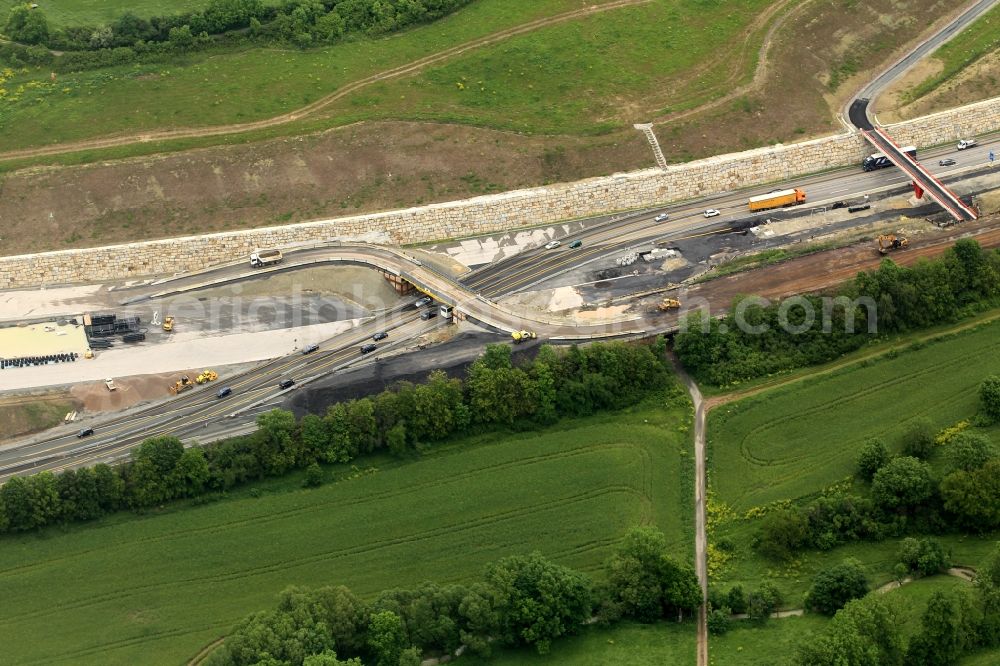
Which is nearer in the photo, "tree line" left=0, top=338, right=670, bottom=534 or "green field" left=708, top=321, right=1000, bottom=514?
"tree line" left=0, top=338, right=670, bottom=534

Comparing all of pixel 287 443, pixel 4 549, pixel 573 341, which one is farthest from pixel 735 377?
pixel 4 549

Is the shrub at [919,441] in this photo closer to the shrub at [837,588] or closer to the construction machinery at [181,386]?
the shrub at [837,588]

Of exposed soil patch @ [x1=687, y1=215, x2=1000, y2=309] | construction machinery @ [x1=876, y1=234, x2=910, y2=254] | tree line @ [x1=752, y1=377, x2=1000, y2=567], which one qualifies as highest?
construction machinery @ [x1=876, y1=234, x2=910, y2=254]

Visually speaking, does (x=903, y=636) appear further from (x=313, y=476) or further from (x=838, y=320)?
(x=313, y=476)

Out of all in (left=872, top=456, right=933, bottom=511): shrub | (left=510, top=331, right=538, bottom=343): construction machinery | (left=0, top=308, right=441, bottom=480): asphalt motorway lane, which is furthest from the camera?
(left=510, top=331, right=538, bottom=343): construction machinery

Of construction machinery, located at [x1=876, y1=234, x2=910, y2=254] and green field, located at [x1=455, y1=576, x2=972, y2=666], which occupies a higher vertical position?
construction machinery, located at [x1=876, y1=234, x2=910, y2=254]

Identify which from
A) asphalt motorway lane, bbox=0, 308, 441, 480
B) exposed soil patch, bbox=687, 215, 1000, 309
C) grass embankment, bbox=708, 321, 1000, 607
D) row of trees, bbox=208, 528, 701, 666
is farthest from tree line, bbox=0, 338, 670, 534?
row of trees, bbox=208, 528, 701, 666

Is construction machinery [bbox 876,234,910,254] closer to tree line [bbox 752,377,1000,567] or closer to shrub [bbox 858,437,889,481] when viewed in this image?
shrub [bbox 858,437,889,481]
